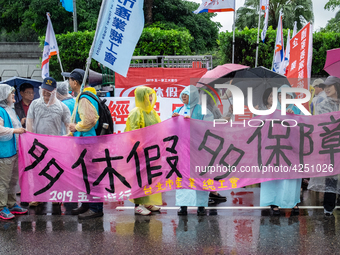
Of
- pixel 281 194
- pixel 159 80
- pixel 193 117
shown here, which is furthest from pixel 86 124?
pixel 159 80

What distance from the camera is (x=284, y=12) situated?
2944 cm

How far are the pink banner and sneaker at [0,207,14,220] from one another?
0.94 feet

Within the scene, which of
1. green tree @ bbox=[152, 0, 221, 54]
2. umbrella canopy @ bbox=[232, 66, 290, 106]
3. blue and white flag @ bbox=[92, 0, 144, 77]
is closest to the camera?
blue and white flag @ bbox=[92, 0, 144, 77]

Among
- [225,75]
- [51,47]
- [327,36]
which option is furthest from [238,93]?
[327,36]

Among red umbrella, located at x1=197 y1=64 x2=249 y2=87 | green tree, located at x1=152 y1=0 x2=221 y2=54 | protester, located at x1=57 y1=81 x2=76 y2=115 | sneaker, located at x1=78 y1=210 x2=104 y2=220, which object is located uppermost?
green tree, located at x1=152 y1=0 x2=221 y2=54

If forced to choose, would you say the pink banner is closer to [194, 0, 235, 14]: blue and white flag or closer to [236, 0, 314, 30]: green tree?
[194, 0, 235, 14]: blue and white flag

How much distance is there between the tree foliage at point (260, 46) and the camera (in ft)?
65.5

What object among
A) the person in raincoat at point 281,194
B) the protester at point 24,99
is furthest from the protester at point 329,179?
the protester at point 24,99

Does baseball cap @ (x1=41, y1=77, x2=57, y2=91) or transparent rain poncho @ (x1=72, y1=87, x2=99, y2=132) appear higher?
baseball cap @ (x1=41, y1=77, x2=57, y2=91)

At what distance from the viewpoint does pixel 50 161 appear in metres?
4.94

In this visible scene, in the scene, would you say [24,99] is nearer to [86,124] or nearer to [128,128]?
[86,124]

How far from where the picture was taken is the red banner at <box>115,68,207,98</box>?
996cm

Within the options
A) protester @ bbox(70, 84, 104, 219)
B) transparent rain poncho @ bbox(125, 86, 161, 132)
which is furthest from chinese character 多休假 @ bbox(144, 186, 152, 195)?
transparent rain poncho @ bbox(125, 86, 161, 132)

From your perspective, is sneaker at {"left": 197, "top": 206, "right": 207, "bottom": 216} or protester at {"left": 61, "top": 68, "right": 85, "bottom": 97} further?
protester at {"left": 61, "top": 68, "right": 85, "bottom": 97}
